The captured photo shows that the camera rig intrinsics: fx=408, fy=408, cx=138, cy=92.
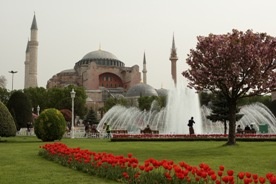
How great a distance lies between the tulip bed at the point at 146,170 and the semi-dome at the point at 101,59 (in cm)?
8302

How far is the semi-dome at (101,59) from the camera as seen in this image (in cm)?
9269

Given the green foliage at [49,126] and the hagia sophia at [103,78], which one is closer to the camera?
the green foliage at [49,126]

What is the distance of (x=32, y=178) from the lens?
24.8 feet

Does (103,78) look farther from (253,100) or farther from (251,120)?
(251,120)

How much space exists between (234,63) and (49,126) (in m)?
10.7

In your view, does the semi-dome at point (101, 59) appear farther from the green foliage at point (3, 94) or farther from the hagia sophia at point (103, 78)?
the green foliage at point (3, 94)

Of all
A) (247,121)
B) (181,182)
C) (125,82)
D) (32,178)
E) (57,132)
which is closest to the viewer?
(181,182)

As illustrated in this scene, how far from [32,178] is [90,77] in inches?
3179

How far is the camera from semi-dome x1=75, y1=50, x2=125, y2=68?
92.7 m

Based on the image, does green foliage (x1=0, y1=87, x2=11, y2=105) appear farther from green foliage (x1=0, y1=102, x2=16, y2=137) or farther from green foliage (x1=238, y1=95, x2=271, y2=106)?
green foliage (x1=0, y1=102, x2=16, y2=137)

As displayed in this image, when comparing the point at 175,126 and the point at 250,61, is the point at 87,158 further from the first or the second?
the point at 175,126

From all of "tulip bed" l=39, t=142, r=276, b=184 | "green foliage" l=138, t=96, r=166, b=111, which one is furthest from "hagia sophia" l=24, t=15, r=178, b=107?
"tulip bed" l=39, t=142, r=276, b=184

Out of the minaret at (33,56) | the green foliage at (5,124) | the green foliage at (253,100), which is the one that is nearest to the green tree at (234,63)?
the green foliage at (5,124)

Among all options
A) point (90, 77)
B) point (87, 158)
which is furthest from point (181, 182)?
point (90, 77)
